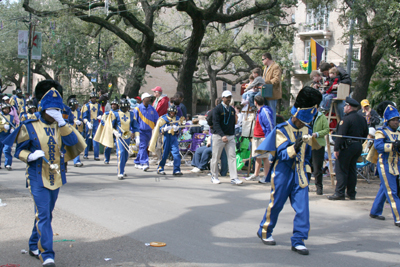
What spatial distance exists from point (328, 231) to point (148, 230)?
2.79 metres

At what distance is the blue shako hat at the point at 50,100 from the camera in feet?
15.6

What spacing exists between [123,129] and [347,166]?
571 centimetres

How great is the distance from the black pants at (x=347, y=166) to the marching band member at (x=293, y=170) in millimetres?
3347

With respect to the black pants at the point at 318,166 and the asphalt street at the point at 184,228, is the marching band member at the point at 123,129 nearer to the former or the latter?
the asphalt street at the point at 184,228

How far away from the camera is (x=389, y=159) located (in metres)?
6.70

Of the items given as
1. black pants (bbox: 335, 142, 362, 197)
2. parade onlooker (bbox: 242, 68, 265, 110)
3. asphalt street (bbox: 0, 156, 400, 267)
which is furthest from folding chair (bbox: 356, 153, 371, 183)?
parade onlooker (bbox: 242, 68, 265, 110)

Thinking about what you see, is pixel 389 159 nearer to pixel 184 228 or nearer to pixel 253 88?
pixel 184 228

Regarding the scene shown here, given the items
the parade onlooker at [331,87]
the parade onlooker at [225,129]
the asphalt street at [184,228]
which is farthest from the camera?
the parade onlooker at [331,87]

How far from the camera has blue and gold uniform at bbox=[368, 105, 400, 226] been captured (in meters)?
6.57

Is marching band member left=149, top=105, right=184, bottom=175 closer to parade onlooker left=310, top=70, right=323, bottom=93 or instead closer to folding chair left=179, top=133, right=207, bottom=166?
folding chair left=179, top=133, right=207, bottom=166

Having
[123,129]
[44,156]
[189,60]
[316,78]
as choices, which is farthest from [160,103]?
[44,156]

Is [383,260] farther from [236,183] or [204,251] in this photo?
[236,183]

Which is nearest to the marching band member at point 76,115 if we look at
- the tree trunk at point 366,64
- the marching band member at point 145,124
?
the marching band member at point 145,124

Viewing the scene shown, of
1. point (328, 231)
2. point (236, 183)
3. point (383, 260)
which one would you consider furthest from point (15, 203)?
point (383, 260)
